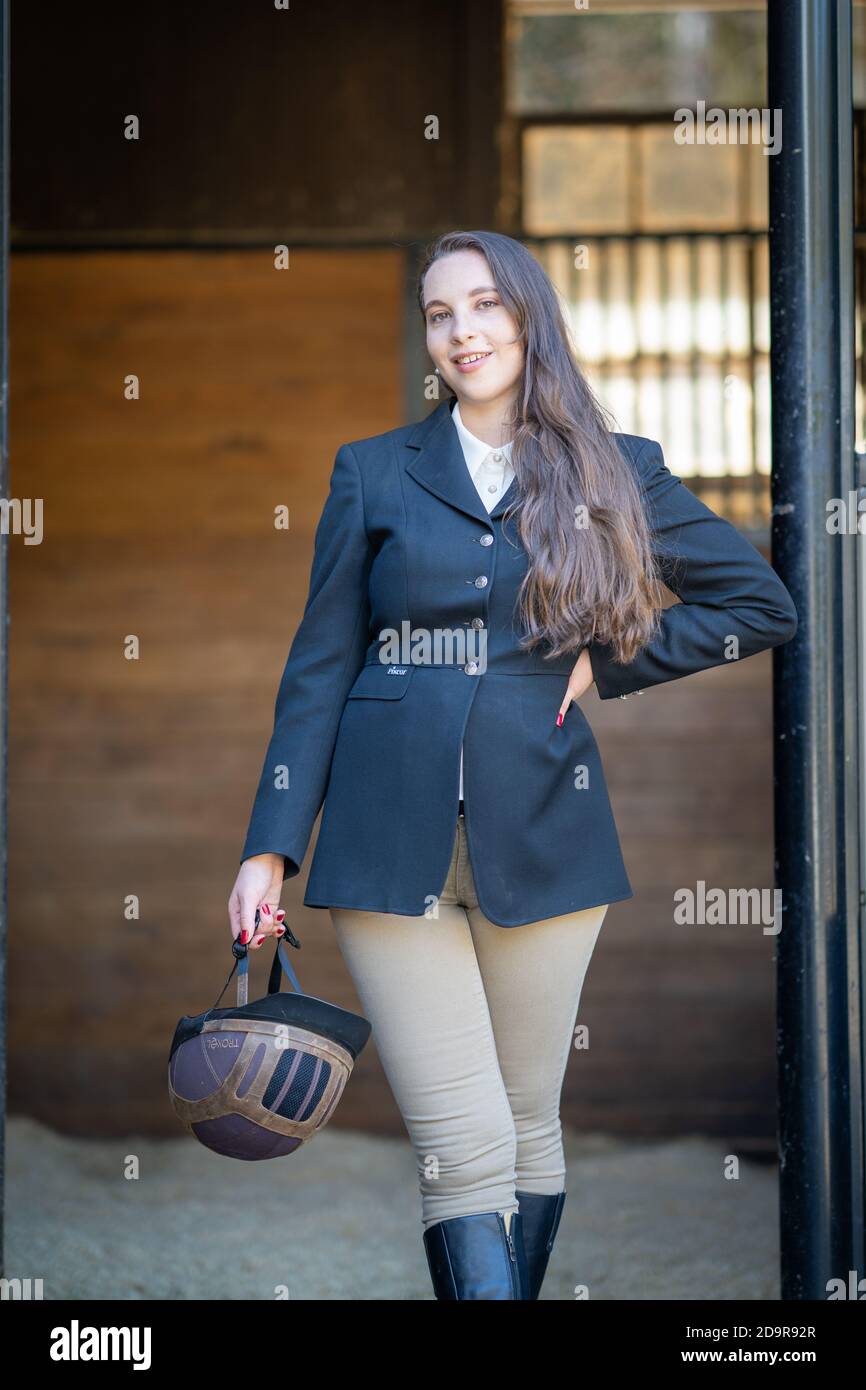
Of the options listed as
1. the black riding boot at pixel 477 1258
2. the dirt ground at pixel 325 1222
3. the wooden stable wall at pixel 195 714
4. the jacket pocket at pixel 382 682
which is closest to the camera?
the black riding boot at pixel 477 1258

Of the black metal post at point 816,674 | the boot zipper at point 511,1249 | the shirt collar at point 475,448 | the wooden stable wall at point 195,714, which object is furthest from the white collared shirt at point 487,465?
the wooden stable wall at point 195,714

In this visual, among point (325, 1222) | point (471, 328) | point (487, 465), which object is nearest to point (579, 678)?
point (487, 465)

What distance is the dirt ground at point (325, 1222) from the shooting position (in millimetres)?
2877

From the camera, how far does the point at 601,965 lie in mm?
A: 4312

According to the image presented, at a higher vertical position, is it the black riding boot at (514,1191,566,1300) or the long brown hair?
the long brown hair

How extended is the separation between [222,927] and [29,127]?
2266 mm

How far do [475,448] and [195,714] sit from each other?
2.65m

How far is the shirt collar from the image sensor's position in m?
1.89

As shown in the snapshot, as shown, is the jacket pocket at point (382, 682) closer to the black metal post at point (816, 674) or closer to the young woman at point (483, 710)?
the young woman at point (483, 710)

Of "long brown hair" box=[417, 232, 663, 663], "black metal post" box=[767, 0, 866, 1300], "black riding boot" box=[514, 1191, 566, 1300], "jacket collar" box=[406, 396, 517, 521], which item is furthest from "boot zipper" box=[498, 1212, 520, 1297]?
"jacket collar" box=[406, 396, 517, 521]

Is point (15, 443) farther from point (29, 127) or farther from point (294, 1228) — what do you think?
point (294, 1228)

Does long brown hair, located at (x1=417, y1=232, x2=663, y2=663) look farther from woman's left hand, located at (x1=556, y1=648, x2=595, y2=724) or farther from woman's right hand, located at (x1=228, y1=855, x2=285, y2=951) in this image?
woman's right hand, located at (x1=228, y1=855, x2=285, y2=951)

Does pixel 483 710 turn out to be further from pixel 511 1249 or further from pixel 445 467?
pixel 511 1249

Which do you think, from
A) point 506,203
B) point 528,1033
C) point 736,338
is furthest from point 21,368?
point 528,1033
